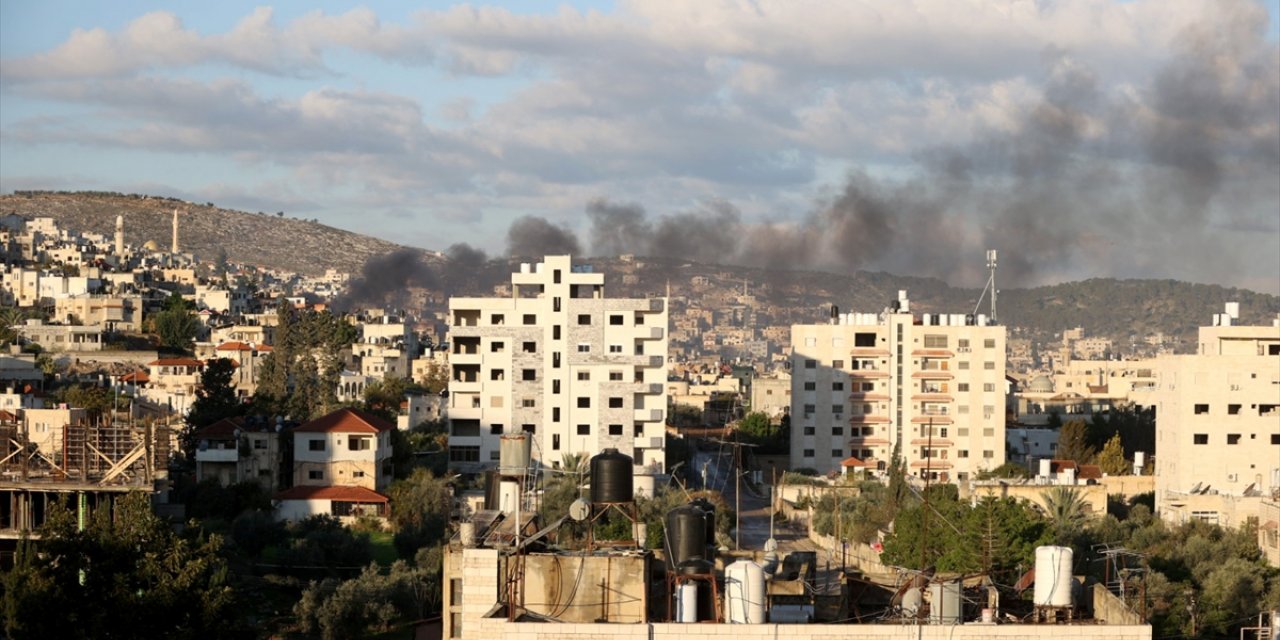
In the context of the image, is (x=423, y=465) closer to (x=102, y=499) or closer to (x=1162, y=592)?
(x=102, y=499)

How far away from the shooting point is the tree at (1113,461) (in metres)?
80.0

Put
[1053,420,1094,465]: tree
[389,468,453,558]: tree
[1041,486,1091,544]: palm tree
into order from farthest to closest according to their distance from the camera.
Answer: [1053,420,1094,465]: tree, [1041,486,1091,544]: palm tree, [389,468,453,558]: tree

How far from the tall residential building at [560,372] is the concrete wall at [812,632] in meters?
53.8

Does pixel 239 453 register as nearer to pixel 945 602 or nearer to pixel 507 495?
pixel 507 495

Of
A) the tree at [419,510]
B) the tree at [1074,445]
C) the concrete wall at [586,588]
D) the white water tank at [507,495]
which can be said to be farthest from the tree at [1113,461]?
the concrete wall at [586,588]

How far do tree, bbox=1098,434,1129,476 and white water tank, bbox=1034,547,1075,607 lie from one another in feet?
186

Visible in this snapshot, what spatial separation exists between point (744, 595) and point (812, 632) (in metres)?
1.26

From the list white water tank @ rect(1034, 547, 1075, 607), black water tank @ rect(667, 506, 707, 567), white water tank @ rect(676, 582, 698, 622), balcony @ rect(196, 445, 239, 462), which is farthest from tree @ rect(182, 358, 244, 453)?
white water tank @ rect(1034, 547, 1075, 607)

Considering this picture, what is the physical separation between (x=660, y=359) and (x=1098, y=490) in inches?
706

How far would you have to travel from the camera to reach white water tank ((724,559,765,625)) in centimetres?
2314

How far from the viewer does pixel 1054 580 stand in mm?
24062

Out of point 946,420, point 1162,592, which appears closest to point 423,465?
point 946,420

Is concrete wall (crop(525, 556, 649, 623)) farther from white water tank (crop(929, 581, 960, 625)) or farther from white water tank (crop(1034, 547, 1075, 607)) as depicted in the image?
white water tank (crop(1034, 547, 1075, 607))

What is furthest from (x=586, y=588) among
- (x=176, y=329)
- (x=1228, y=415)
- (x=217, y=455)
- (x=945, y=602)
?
(x=176, y=329)
